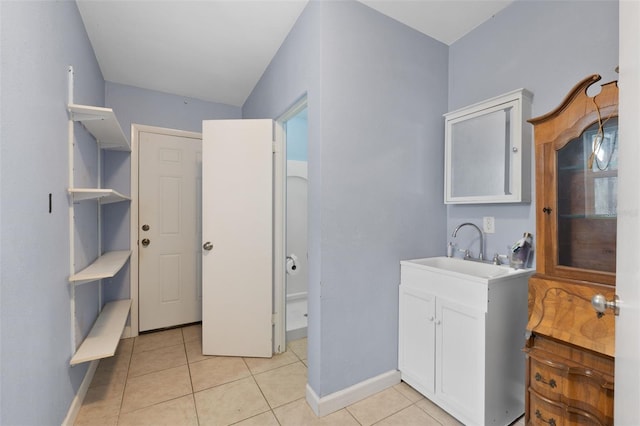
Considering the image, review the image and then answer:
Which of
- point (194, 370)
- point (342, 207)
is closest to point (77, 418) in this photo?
point (194, 370)

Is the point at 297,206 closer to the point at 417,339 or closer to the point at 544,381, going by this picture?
the point at 417,339

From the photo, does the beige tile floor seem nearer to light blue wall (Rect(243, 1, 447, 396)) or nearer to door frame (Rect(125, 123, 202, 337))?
light blue wall (Rect(243, 1, 447, 396))

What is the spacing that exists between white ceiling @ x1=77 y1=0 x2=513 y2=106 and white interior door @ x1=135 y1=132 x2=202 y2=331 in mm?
733

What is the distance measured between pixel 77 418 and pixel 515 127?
10.2 feet

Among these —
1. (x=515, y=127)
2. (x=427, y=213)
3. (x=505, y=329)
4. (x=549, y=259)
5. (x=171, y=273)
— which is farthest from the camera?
(x=171, y=273)

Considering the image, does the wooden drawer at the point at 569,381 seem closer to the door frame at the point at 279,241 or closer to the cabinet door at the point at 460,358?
the cabinet door at the point at 460,358

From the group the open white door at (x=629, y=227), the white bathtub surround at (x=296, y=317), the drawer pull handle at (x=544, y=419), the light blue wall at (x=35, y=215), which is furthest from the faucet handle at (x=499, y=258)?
the light blue wall at (x=35, y=215)

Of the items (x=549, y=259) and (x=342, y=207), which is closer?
(x=549, y=259)

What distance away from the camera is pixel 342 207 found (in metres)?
1.75

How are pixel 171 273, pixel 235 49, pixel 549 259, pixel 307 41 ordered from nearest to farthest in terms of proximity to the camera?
pixel 549 259, pixel 307 41, pixel 235 49, pixel 171 273

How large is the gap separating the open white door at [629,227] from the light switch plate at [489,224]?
4.18ft

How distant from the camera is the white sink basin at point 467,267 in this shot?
1.63m

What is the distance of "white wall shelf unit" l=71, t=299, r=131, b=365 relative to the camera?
1618 millimetres

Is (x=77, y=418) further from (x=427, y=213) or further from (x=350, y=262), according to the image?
(x=427, y=213)
